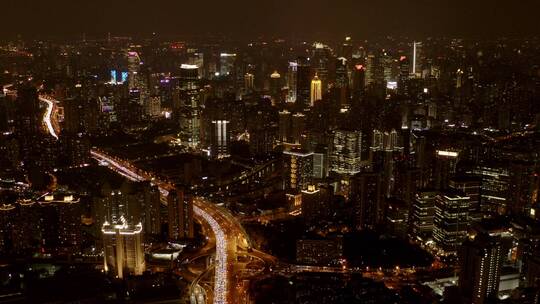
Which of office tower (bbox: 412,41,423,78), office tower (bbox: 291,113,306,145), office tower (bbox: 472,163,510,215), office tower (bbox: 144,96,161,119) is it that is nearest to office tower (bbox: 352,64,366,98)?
office tower (bbox: 412,41,423,78)

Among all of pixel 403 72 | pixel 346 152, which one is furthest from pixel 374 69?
pixel 346 152

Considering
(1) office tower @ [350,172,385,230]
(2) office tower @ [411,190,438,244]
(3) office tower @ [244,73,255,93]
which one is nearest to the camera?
(2) office tower @ [411,190,438,244]

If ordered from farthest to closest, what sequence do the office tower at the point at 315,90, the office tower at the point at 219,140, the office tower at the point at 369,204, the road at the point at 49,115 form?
the office tower at the point at 315,90 → the road at the point at 49,115 → the office tower at the point at 219,140 → the office tower at the point at 369,204

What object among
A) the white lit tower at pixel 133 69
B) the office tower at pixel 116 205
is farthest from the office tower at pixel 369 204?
the white lit tower at pixel 133 69

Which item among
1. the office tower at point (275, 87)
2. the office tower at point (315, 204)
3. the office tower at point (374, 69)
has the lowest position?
the office tower at point (315, 204)

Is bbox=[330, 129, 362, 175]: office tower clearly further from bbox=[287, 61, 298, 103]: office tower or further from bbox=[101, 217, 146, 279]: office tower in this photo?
bbox=[101, 217, 146, 279]: office tower

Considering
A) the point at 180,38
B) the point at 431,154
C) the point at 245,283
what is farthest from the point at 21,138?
the point at 180,38

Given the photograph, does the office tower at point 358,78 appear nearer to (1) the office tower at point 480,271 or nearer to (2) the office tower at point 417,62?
(2) the office tower at point 417,62
